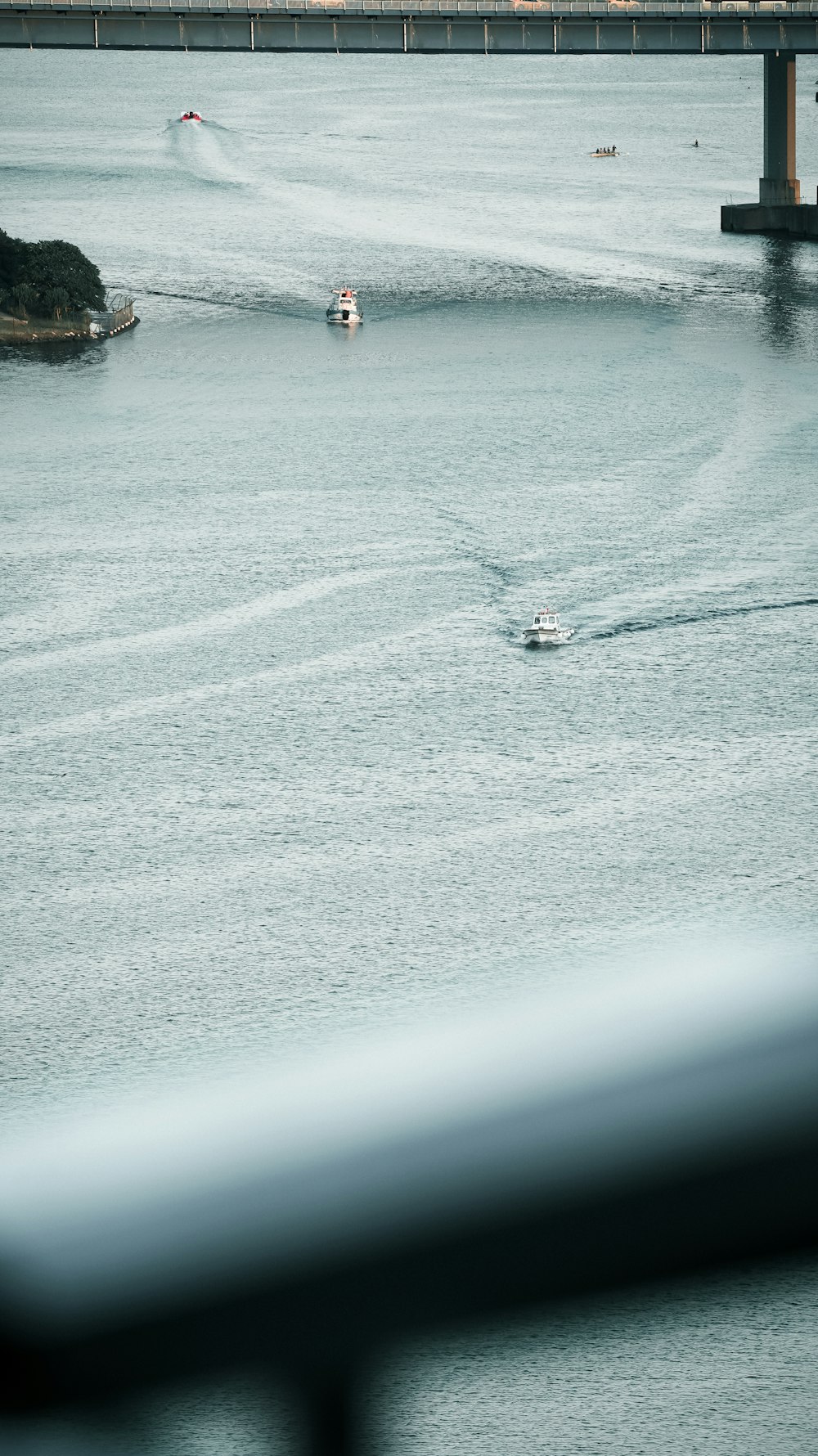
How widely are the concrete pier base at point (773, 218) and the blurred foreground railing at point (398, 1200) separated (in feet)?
334

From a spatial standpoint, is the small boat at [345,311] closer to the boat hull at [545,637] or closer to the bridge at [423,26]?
the bridge at [423,26]

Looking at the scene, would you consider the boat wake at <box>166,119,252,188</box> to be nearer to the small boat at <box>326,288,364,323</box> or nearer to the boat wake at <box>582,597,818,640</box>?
the small boat at <box>326,288,364,323</box>

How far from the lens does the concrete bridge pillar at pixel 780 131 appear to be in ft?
295

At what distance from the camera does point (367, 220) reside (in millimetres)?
115000

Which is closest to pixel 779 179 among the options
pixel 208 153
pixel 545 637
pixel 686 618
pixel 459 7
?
pixel 459 7

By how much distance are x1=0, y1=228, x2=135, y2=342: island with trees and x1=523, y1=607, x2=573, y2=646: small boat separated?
39.2 metres

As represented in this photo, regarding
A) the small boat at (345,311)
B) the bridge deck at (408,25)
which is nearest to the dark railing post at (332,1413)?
the bridge deck at (408,25)

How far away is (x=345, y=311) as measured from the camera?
276 ft

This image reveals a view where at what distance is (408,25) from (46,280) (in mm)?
18355

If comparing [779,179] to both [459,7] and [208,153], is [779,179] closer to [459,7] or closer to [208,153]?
[459,7]

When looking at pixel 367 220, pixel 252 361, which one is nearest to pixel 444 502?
pixel 252 361

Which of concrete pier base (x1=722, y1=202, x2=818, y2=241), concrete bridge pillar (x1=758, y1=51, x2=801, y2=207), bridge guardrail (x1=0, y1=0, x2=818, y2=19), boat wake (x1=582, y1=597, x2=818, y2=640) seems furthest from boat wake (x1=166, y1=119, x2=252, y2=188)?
boat wake (x1=582, y1=597, x2=818, y2=640)

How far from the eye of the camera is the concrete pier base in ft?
327

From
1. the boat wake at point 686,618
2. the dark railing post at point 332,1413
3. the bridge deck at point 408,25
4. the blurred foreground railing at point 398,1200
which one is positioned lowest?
the dark railing post at point 332,1413
